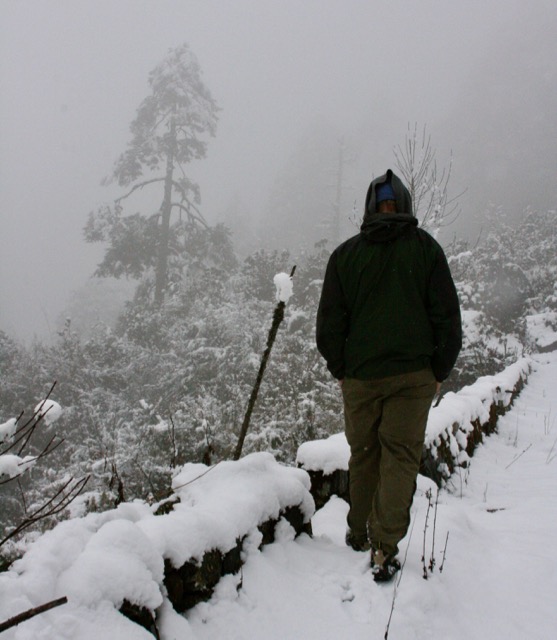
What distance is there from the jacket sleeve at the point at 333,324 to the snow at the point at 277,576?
0.66 metres

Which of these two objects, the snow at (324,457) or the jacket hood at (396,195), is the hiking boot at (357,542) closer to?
the snow at (324,457)

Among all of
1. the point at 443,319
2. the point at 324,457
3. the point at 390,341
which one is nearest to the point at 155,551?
the point at 390,341

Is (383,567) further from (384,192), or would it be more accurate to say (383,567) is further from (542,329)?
(542,329)

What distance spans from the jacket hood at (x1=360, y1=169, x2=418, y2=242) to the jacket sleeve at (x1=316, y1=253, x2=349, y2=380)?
262 millimetres

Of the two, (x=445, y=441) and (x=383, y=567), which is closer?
(x=383, y=567)

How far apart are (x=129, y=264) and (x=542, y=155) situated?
35835 millimetres

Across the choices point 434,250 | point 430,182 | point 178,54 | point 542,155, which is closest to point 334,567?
point 434,250

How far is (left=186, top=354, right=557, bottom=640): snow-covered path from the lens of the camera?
1.71 m

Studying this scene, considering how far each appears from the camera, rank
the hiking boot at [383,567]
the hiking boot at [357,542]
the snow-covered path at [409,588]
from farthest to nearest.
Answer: the hiking boot at [357,542]
the hiking boot at [383,567]
the snow-covered path at [409,588]

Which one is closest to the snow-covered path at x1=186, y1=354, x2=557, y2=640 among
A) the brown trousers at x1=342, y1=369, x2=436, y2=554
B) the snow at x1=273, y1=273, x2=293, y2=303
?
the brown trousers at x1=342, y1=369, x2=436, y2=554

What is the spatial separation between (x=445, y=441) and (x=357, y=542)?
2106 millimetres

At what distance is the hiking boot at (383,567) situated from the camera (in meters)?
2.06

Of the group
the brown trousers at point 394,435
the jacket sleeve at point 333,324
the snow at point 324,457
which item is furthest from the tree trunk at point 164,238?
the brown trousers at point 394,435

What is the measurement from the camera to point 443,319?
2109 mm
